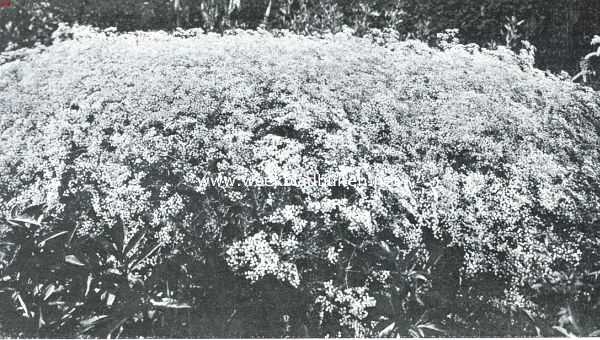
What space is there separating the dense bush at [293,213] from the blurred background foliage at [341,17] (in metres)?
0.96

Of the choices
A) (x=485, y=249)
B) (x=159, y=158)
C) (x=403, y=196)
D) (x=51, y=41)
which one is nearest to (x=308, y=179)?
(x=403, y=196)

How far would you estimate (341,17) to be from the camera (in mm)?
3494

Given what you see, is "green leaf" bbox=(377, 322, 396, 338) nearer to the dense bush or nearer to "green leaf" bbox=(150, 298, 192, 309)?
the dense bush

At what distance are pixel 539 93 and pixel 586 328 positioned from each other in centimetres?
131

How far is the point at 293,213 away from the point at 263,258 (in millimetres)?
257

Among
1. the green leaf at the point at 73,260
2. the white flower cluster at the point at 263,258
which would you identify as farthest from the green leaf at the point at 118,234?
the white flower cluster at the point at 263,258

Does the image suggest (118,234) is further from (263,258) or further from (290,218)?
(290,218)

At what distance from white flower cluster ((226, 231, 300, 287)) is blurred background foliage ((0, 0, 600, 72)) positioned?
1.94m

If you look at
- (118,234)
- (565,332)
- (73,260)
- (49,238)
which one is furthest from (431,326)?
(49,238)

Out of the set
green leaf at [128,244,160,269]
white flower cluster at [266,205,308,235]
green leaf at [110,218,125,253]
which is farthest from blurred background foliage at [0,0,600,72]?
green leaf at [128,244,160,269]

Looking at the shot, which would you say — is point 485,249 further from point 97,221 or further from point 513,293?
point 97,221

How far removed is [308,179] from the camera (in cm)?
223

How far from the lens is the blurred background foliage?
321cm

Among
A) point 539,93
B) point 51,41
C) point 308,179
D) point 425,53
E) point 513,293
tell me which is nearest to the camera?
point 513,293
